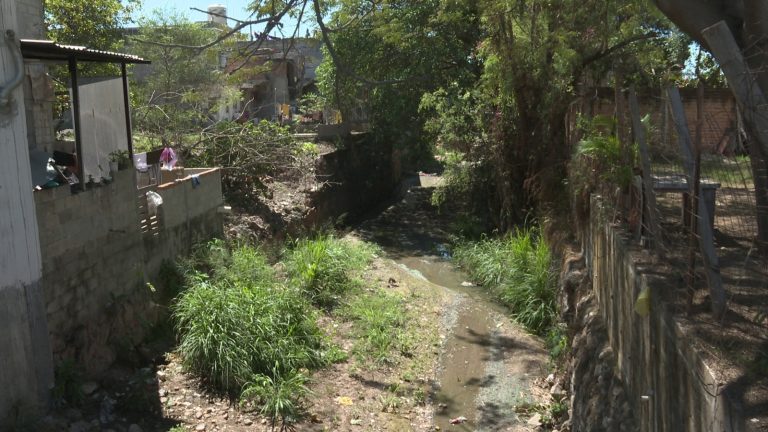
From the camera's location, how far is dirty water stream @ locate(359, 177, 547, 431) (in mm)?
9086

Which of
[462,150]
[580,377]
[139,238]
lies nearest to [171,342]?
[139,238]

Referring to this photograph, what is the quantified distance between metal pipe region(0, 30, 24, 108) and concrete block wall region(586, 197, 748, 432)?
598 cm

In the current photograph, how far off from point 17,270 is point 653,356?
579cm

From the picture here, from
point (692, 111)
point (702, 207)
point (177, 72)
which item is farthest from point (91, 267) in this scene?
point (177, 72)

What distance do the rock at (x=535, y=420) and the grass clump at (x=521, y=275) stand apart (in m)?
2.78

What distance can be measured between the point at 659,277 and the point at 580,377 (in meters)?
2.52

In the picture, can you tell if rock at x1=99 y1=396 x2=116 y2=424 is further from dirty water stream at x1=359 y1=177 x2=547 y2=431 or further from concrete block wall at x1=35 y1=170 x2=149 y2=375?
dirty water stream at x1=359 y1=177 x2=547 y2=431

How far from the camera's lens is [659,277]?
5.57 metres

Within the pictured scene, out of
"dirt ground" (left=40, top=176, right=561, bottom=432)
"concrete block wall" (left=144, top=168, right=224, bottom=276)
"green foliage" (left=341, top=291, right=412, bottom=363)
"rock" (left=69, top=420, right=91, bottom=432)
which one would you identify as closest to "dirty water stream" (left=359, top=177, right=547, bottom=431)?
"dirt ground" (left=40, top=176, right=561, bottom=432)

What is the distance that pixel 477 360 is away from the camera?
10695 millimetres

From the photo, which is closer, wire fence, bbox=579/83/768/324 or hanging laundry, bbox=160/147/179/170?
wire fence, bbox=579/83/768/324

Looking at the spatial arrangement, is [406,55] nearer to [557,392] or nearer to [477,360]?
[477,360]

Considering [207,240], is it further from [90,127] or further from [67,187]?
[67,187]

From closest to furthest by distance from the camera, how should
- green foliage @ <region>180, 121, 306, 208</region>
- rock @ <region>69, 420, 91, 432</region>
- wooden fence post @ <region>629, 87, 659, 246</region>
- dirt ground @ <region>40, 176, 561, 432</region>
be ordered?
wooden fence post @ <region>629, 87, 659, 246</region> → rock @ <region>69, 420, 91, 432</region> → dirt ground @ <region>40, 176, 561, 432</region> → green foliage @ <region>180, 121, 306, 208</region>
